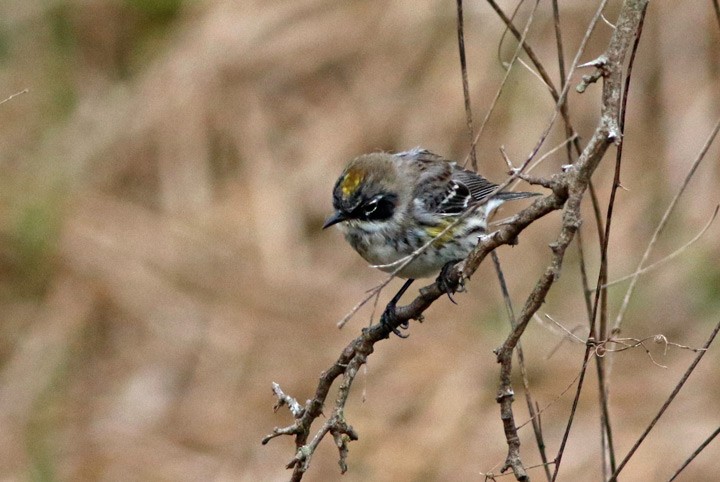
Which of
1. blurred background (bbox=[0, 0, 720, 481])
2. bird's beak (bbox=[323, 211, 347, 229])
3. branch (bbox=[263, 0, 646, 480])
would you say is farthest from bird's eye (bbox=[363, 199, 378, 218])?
blurred background (bbox=[0, 0, 720, 481])

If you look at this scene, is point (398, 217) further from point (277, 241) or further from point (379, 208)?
point (277, 241)

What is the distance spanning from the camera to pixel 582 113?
9.05 m

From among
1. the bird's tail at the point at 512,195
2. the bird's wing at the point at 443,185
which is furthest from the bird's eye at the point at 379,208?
the bird's tail at the point at 512,195

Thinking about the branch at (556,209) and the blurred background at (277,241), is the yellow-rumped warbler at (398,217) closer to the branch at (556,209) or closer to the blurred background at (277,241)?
the branch at (556,209)

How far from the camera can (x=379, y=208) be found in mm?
5051

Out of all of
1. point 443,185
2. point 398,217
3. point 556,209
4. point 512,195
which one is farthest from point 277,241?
point 556,209

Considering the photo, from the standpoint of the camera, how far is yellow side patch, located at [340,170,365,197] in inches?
197

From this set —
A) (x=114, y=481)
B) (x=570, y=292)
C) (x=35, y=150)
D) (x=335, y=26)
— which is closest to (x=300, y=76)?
(x=335, y=26)

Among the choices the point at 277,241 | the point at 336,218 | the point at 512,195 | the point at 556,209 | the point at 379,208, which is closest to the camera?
the point at 556,209

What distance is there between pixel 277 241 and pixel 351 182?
432 centimetres

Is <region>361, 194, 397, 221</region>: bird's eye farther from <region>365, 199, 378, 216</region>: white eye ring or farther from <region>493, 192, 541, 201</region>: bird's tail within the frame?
<region>493, 192, 541, 201</region>: bird's tail

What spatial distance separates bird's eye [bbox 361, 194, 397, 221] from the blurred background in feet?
9.96

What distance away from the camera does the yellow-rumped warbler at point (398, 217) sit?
4.82 m

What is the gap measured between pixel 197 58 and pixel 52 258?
7.35ft
